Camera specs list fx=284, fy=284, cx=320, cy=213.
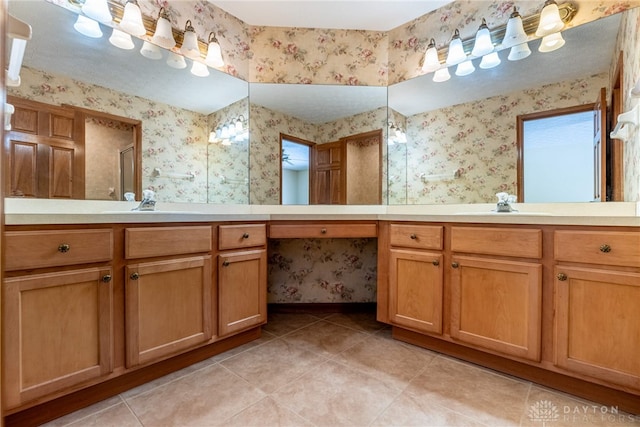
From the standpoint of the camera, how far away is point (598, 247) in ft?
3.83

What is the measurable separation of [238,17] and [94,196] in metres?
1.66

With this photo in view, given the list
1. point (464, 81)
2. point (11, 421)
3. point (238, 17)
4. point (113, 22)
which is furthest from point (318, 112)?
point (11, 421)

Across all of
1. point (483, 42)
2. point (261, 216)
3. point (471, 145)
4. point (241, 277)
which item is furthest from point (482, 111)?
point (241, 277)

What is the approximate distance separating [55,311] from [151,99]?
1281 millimetres

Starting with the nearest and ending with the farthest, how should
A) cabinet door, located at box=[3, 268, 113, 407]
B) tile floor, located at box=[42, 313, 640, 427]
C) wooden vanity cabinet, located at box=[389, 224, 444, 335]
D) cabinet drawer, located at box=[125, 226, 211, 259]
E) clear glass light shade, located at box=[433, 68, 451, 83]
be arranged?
1. cabinet door, located at box=[3, 268, 113, 407]
2. tile floor, located at box=[42, 313, 640, 427]
3. cabinet drawer, located at box=[125, 226, 211, 259]
4. wooden vanity cabinet, located at box=[389, 224, 444, 335]
5. clear glass light shade, located at box=[433, 68, 451, 83]

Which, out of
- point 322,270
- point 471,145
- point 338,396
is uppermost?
point 471,145

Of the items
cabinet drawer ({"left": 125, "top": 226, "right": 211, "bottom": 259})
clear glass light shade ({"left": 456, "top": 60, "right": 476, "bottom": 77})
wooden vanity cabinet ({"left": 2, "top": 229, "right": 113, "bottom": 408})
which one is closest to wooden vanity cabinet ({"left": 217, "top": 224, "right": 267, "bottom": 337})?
cabinet drawer ({"left": 125, "top": 226, "right": 211, "bottom": 259})

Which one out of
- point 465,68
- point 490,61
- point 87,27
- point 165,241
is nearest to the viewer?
point 165,241

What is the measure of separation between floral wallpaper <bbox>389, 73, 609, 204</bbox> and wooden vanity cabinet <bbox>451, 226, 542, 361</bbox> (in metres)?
0.55

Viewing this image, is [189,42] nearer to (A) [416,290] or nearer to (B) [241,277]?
(B) [241,277]

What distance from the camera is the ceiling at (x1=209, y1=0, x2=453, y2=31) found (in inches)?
80.1

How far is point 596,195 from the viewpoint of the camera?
1488mm

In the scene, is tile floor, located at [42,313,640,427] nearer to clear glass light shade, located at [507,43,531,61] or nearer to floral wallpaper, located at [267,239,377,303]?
floral wallpaper, located at [267,239,377,303]

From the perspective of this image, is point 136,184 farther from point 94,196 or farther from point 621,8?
point 621,8
